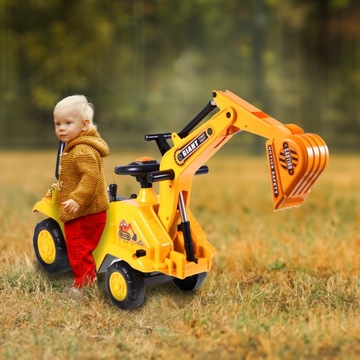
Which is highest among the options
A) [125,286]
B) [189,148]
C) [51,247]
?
[189,148]

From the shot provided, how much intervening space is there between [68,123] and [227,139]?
98 cm

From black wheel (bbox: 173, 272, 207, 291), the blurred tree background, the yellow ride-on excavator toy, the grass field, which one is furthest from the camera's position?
the blurred tree background

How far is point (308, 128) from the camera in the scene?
18.4 m

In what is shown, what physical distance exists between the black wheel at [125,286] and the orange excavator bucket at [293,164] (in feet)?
3.20

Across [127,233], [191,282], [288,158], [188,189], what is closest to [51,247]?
[127,233]

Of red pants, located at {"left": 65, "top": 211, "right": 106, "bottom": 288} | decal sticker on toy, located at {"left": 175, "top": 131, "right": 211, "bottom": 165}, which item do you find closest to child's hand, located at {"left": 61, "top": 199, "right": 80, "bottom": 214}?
red pants, located at {"left": 65, "top": 211, "right": 106, "bottom": 288}

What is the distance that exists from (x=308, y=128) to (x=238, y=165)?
600 cm

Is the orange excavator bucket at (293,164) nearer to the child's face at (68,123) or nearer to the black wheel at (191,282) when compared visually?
the black wheel at (191,282)

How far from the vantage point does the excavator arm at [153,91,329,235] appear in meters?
3.44

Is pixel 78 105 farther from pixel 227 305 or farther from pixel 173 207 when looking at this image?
pixel 227 305

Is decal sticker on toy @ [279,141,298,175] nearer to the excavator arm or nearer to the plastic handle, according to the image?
the excavator arm

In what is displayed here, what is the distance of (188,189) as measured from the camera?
410cm

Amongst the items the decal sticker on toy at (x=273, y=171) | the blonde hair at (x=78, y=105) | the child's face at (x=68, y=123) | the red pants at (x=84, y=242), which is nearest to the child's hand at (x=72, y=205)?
the red pants at (x=84, y=242)

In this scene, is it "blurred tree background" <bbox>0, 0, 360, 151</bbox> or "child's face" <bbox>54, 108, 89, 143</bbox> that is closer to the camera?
"child's face" <bbox>54, 108, 89, 143</bbox>
